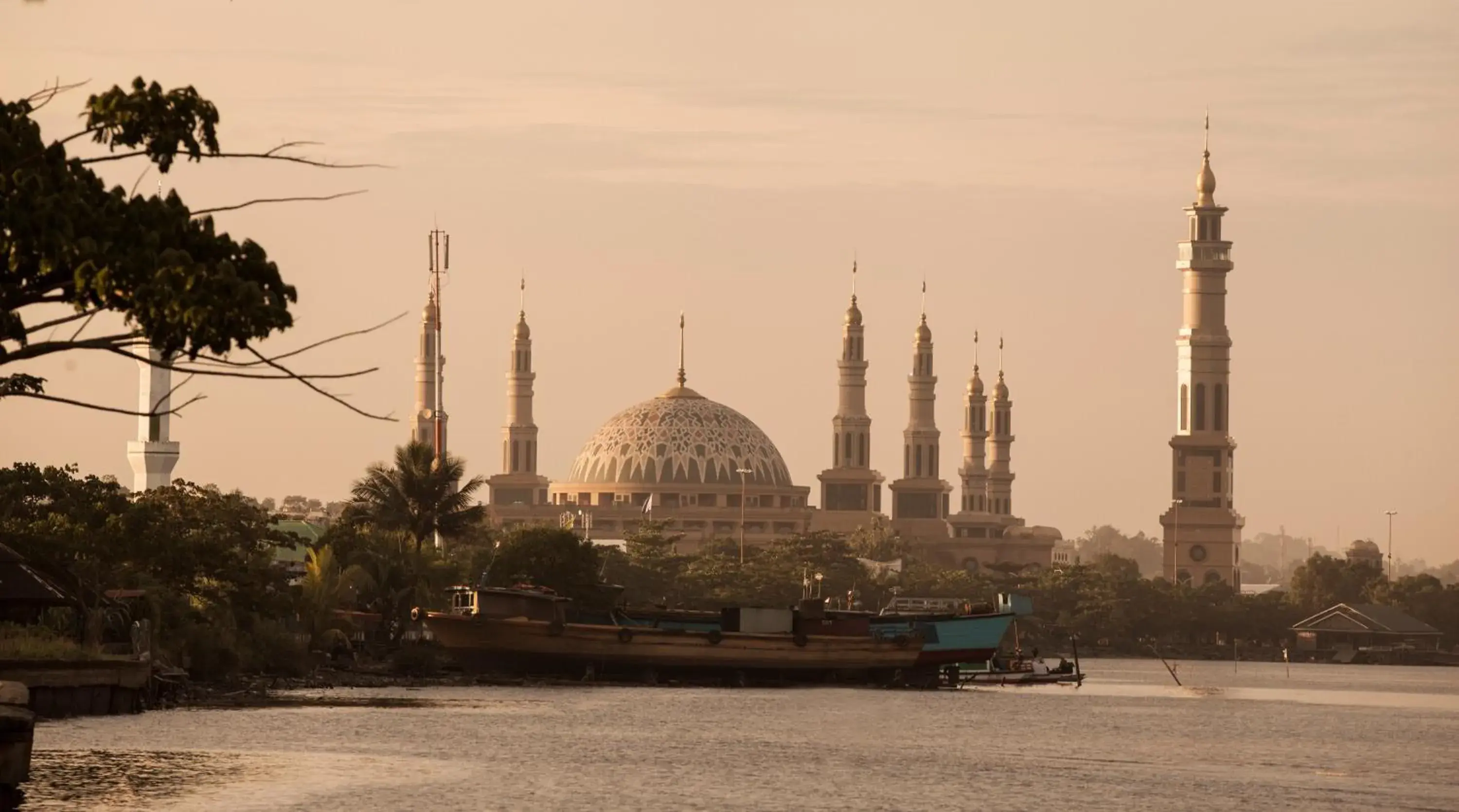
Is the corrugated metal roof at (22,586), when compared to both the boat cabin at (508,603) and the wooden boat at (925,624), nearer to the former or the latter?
the boat cabin at (508,603)

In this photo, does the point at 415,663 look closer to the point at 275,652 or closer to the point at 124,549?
the point at 275,652

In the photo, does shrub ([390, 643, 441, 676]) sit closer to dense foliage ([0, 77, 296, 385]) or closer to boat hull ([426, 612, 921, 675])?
boat hull ([426, 612, 921, 675])

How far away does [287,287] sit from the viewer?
955 inches

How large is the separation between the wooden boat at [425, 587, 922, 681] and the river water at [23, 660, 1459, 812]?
205 inches

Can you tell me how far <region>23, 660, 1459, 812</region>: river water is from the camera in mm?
46406

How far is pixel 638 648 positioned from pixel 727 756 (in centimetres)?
3889

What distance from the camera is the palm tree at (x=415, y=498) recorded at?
336ft

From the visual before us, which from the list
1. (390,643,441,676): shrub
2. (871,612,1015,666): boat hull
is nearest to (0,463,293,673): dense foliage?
(390,643,441,676): shrub

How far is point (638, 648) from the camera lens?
3848 inches

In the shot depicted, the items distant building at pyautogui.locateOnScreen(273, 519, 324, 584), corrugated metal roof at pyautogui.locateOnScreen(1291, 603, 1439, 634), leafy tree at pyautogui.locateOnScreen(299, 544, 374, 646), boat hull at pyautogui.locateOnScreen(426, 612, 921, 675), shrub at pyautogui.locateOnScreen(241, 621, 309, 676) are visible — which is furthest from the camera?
corrugated metal roof at pyautogui.locateOnScreen(1291, 603, 1439, 634)

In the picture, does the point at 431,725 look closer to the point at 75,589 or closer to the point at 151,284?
the point at 75,589

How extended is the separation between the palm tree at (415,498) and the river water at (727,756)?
14.4 m

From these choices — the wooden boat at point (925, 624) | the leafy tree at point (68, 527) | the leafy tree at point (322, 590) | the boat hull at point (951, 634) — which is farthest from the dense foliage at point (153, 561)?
the boat hull at point (951, 634)

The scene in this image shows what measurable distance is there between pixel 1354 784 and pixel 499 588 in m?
47.0
